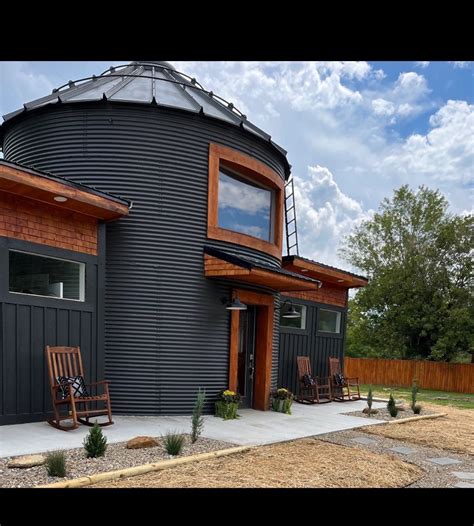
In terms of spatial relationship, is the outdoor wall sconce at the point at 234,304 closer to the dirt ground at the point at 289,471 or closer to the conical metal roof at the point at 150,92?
the dirt ground at the point at 289,471

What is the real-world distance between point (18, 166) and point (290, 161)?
20.6 ft

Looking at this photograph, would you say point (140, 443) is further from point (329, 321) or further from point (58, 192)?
point (329, 321)

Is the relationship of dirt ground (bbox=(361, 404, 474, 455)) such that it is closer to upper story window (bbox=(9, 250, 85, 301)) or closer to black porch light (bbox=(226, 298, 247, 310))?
black porch light (bbox=(226, 298, 247, 310))

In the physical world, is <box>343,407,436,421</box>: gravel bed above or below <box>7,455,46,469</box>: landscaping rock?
below

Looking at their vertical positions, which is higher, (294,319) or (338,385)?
(294,319)

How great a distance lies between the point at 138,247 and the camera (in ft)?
27.0

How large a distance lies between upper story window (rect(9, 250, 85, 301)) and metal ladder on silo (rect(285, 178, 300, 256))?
5481 mm

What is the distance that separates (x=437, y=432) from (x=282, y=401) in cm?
270

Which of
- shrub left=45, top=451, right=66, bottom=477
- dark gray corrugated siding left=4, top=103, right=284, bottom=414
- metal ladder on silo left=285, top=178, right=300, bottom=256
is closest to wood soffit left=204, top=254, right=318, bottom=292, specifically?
dark gray corrugated siding left=4, top=103, right=284, bottom=414

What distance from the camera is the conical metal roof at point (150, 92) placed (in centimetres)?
861

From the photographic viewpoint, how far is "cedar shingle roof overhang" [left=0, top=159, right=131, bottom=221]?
6.18 metres

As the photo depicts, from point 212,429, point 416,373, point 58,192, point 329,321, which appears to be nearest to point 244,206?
point 58,192
